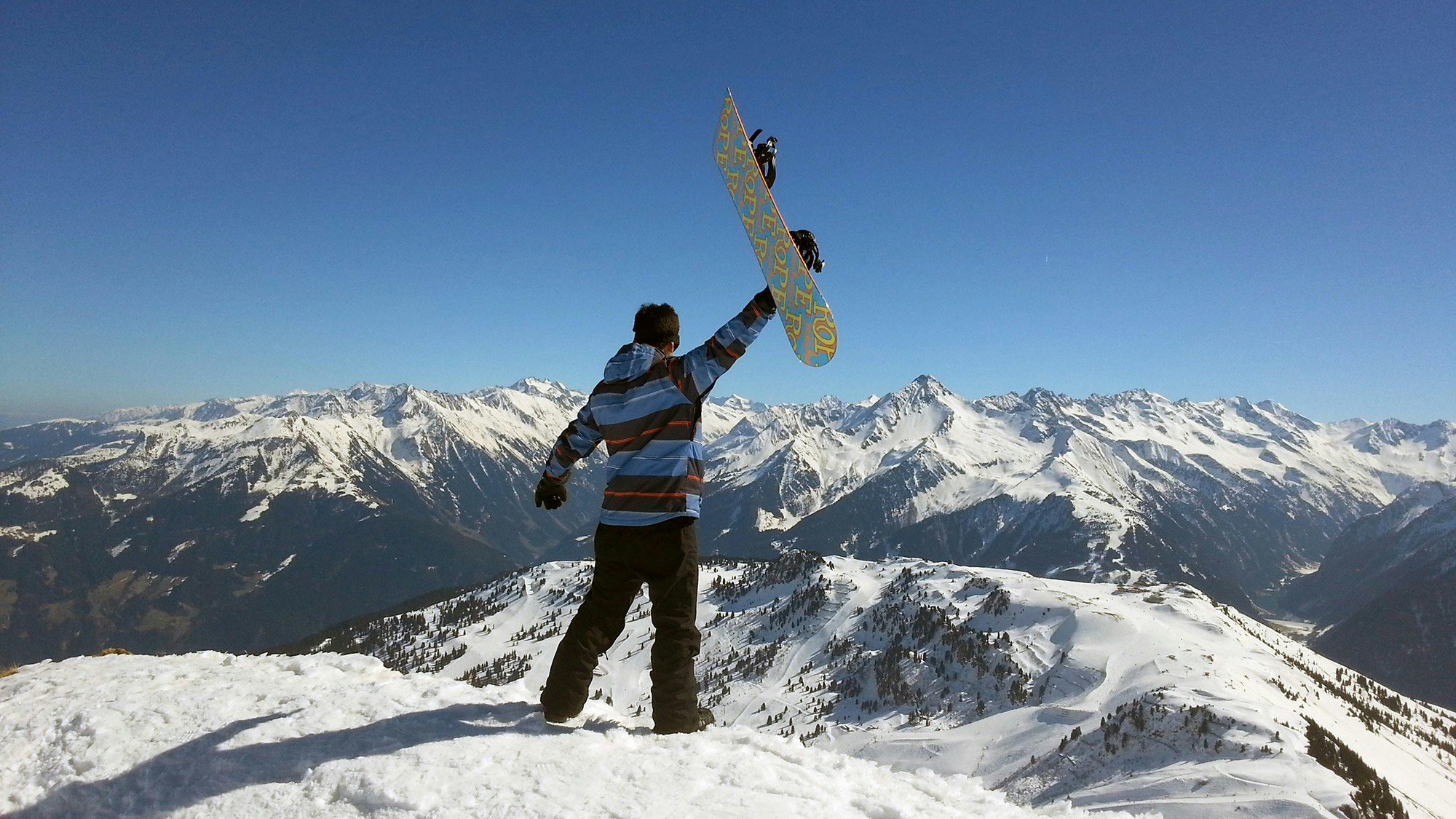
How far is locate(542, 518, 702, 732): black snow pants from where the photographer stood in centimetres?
670

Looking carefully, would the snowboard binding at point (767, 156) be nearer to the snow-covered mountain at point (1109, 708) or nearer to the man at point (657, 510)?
the man at point (657, 510)

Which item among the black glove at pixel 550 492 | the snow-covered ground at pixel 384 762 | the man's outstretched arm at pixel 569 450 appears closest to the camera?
the snow-covered ground at pixel 384 762

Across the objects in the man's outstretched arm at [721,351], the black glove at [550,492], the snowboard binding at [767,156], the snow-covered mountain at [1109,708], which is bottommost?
the snow-covered mountain at [1109,708]

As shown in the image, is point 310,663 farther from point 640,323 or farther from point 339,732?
point 640,323

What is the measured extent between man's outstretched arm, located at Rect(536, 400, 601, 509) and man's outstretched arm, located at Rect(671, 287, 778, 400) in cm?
102

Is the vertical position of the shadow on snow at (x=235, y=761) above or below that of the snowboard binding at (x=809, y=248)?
below

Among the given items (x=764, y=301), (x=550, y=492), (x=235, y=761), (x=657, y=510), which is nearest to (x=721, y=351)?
(x=764, y=301)

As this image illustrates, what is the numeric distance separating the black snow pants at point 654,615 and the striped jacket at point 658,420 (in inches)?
8.5

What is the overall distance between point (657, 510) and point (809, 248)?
3344 millimetres

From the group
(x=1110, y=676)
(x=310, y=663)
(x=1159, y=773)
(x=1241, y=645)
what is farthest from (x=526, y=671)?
(x=310, y=663)

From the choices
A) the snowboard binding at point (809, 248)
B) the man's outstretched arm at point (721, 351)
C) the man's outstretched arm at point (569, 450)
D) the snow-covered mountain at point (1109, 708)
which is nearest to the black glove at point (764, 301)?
the man's outstretched arm at point (721, 351)

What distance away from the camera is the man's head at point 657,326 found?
7.29 meters

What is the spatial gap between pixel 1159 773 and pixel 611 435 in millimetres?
103302

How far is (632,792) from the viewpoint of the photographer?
514 cm
